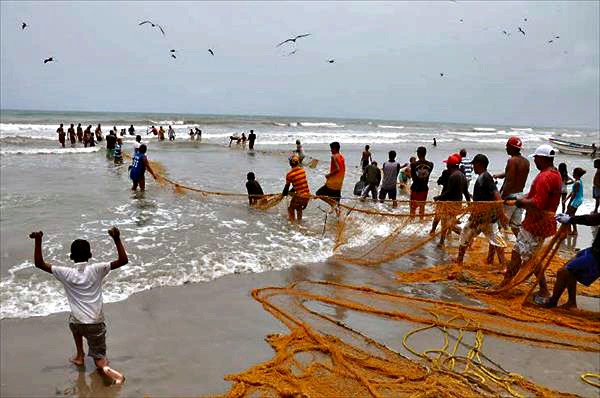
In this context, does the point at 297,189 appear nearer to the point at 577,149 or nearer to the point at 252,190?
the point at 252,190

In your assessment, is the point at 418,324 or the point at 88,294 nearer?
the point at 88,294

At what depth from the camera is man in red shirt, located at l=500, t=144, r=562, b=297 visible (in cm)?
492

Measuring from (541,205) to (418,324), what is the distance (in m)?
2.00

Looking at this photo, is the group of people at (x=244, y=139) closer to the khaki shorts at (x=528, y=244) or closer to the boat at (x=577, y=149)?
the khaki shorts at (x=528, y=244)

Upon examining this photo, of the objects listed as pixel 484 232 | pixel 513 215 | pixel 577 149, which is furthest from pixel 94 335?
pixel 577 149

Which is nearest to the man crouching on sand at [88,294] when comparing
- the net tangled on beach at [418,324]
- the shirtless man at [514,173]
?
the net tangled on beach at [418,324]

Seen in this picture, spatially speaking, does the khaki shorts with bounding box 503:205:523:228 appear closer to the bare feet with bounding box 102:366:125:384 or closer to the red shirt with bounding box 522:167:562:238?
the red shirt with bounding box 522:167:562:238

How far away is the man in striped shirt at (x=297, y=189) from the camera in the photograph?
8.73 meters

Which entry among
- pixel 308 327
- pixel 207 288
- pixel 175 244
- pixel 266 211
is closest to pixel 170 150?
pixel 266 211

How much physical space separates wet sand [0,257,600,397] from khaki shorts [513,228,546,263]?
0.98 m

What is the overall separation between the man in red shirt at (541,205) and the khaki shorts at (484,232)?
2.73 feet

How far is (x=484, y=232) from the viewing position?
20.3 ft

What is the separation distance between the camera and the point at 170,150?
2633 cm

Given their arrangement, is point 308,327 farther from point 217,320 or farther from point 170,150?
point 170,150
